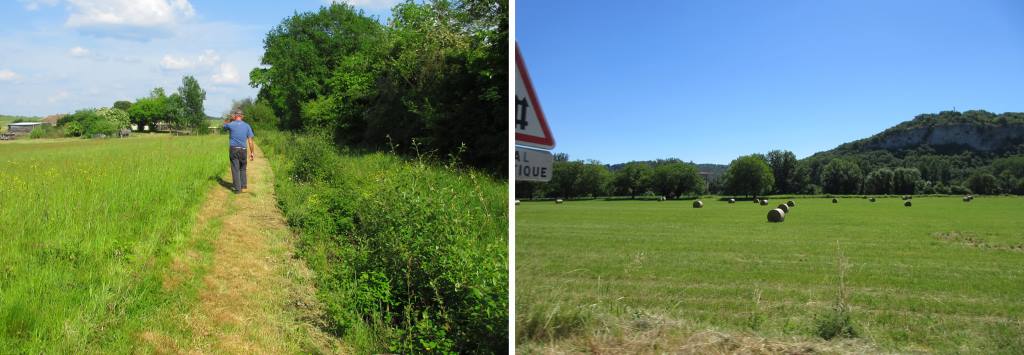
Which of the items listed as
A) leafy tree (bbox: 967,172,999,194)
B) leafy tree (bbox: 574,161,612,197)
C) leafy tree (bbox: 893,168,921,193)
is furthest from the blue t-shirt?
leafy tree (bbox: 967,172,999,194)

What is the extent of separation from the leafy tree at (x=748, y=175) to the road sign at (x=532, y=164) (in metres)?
1.74

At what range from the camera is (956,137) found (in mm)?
3420

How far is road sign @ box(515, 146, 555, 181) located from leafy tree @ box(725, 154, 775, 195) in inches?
68.4

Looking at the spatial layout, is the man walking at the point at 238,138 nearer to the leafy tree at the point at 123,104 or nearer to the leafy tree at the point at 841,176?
the leafy tree at the point at 841,176

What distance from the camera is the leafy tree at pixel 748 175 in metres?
3.85

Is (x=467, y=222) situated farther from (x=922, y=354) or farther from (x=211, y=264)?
(x=922, y=354)

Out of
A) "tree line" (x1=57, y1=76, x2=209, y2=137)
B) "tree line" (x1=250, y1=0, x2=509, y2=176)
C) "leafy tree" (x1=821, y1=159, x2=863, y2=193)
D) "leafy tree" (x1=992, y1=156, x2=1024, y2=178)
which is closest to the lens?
"leafy tree" (x1=992, y1=156, x2=1024, y2=178)

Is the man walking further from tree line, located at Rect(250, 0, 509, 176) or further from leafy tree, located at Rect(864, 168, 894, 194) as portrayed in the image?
leafy tree, located at Rect(864, 168, 894, 194)

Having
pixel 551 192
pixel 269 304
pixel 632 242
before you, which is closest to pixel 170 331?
pixel 269 304

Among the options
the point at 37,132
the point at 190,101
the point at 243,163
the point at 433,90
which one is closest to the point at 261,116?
the point at 37,132

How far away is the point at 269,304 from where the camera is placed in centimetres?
609

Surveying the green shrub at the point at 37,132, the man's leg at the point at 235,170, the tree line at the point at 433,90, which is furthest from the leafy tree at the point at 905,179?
A: the green shrub at the point at 37,132

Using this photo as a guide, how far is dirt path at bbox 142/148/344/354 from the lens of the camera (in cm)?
493

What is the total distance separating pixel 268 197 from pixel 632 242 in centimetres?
842
